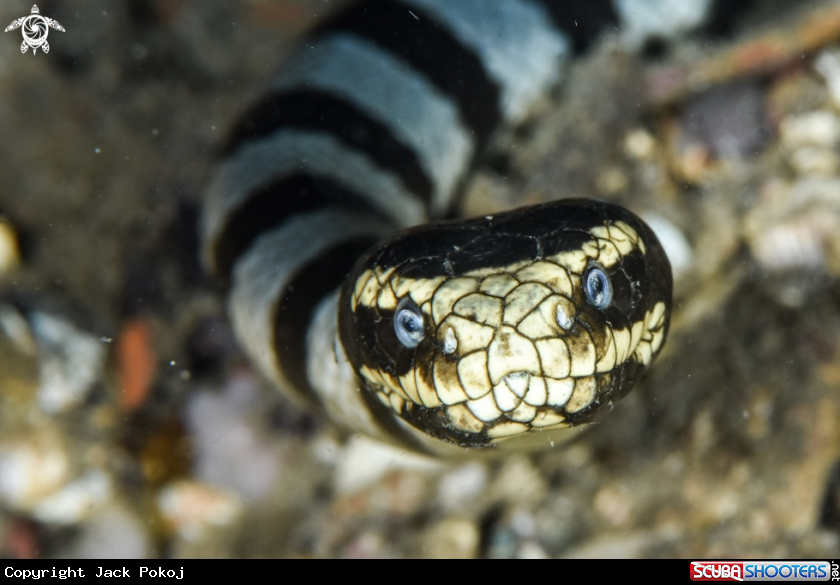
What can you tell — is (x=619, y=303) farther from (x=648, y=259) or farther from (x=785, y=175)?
(x=785, y=175)

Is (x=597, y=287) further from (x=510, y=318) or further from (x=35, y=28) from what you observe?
(x=35, y=28)

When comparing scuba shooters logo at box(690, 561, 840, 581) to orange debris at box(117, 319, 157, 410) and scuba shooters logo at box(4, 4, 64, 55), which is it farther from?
scuba shooters logo at box(4, 4, 64, 55)

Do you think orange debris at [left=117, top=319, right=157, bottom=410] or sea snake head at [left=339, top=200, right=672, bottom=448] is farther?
orange debris at [left=117, top=319, right=157, bottom=410]

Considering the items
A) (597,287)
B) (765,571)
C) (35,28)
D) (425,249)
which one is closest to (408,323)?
(425,249)

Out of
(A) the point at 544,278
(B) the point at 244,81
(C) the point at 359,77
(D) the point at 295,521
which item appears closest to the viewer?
(A) the point at 544,278

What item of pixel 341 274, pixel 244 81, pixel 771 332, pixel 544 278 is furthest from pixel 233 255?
pixel 771 332

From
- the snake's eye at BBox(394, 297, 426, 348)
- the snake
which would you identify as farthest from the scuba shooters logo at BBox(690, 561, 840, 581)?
the snake's eye at BBox(394, 297, 426, 348)
